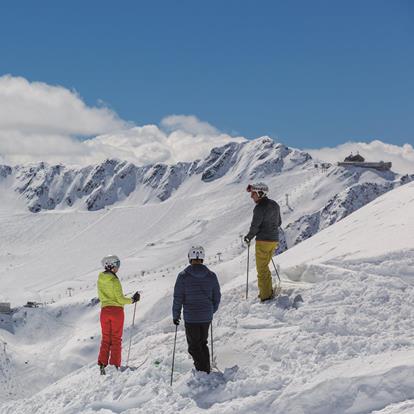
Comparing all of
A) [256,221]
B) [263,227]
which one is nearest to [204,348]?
[256,221]

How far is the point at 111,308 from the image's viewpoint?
12961mm

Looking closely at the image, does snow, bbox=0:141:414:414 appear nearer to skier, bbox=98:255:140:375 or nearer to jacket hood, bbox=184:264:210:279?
skier, bbox=98:255:140:375

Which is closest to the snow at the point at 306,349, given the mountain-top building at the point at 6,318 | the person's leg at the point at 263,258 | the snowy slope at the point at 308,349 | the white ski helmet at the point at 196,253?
the snowy slope at the point at 308,349

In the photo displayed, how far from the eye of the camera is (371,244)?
54.8ft

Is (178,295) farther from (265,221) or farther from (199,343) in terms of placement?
(265,221)

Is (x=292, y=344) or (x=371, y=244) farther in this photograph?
(x=371, y=244)

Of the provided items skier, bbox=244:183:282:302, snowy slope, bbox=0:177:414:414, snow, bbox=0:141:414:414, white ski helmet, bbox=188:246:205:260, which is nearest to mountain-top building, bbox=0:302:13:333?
snow, bbox=0:141:414:414

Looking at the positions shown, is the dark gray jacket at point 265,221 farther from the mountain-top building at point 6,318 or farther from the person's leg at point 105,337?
the mountain-top building at point 6,318

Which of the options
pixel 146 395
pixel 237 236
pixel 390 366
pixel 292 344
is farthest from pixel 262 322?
pixel 237 236

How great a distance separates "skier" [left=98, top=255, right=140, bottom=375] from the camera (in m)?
12.9

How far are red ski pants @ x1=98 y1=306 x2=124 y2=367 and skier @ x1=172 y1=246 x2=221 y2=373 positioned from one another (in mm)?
2271

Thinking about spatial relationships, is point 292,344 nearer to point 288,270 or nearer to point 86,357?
point 288,270

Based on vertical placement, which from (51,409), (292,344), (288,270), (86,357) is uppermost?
(288,270)

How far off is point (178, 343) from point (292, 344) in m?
3.06
